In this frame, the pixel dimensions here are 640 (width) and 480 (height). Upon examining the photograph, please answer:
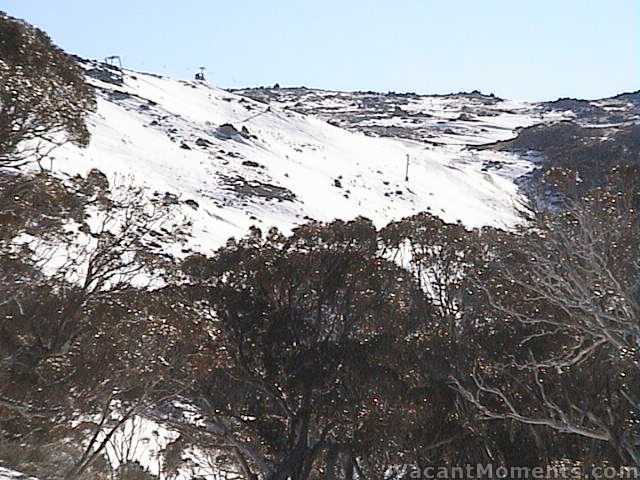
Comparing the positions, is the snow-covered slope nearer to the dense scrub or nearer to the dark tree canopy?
the dense scrub

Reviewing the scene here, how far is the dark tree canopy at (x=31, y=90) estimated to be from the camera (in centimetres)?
966

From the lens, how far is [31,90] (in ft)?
32.0

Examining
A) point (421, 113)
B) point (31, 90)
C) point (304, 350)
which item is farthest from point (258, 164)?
point (421, 113)

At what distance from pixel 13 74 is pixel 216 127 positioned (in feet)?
132

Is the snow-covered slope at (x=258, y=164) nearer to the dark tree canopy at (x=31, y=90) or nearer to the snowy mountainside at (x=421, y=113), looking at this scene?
the snowy mountainside at (x=421, y=113)

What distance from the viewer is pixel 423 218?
17172 millimetres

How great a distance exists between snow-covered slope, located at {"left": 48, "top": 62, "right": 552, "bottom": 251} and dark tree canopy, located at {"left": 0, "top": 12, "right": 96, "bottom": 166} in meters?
13.4

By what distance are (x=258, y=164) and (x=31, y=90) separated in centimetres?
3359

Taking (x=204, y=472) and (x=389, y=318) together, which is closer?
(x=389, y=318)

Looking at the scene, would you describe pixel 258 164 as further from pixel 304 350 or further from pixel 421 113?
pixel 421 113

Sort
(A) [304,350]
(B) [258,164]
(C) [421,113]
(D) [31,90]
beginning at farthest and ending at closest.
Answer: (C) [421,113], (B) [258,164], (A) [304,350], (D) [31,90]

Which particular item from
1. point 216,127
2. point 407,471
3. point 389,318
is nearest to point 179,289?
point 389,318

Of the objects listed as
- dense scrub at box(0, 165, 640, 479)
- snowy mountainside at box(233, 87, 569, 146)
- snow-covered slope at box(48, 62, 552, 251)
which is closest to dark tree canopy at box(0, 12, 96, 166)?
dense scrub at box(0, 165, 640, 479)

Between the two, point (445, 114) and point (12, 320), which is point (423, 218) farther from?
point (445, 114)
